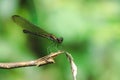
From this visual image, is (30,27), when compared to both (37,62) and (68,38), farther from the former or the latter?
(68,38)

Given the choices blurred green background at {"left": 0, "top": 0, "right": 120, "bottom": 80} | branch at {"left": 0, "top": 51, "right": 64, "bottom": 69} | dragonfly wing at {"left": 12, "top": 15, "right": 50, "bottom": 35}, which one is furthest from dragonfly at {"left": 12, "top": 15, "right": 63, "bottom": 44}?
blurred green background at {"left": 0, "top": 0, "right": 120, "bottom": 80}

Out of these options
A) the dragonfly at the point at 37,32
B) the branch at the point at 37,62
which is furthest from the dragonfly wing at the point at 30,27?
the branch at the point at 37,62

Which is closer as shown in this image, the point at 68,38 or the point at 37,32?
the point at 37,32

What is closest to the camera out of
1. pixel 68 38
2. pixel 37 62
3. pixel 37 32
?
pixel 37 62

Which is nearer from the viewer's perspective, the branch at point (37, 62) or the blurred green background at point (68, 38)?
the branch at point (37, 62)

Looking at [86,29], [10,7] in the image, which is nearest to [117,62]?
[86,29]

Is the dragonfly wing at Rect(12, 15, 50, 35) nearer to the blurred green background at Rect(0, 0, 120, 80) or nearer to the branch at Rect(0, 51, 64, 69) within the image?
the branch at Rect(0, 51, 64, 69)

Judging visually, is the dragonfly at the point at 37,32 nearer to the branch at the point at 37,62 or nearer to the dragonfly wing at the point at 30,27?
the dragonfly wing at the point at 30,27

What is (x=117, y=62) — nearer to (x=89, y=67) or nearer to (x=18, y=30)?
(x=89, y=67)

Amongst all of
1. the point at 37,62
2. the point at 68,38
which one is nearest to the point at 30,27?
the point at 37,62

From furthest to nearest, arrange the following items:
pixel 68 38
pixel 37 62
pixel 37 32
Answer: pixel 68 38 → pixel 37 32 → pixel 37 62
